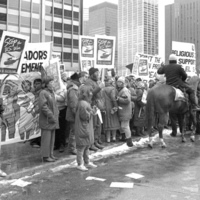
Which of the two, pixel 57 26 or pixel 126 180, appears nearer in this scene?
pixel 126 180

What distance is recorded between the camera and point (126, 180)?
5898mm

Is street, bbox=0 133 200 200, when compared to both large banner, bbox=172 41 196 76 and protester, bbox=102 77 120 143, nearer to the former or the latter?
protester, bbox=102 77 120 143

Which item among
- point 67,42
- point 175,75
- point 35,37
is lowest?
point 175,75

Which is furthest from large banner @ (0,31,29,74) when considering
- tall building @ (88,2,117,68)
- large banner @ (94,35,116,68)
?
tall building @ (88,2,117,68)

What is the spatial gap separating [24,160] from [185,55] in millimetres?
9175

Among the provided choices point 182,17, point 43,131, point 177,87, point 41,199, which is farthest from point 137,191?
point 182,17

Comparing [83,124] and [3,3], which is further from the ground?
[3,3]

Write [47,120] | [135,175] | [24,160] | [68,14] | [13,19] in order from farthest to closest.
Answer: [68,14]
[13,19]
[24,160]
[47,120]
[135,175]

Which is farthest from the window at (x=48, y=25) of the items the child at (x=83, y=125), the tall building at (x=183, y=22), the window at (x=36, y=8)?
the child at (x=83, y=125)

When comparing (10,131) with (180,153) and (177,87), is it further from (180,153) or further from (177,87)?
(177,87)

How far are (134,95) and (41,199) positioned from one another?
21.1ft

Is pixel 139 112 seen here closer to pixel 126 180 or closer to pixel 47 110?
pixel 47 110

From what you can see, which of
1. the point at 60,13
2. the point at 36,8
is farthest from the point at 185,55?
the point at 60,13

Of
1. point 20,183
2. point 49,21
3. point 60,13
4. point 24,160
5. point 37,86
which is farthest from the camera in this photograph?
point 60,13
